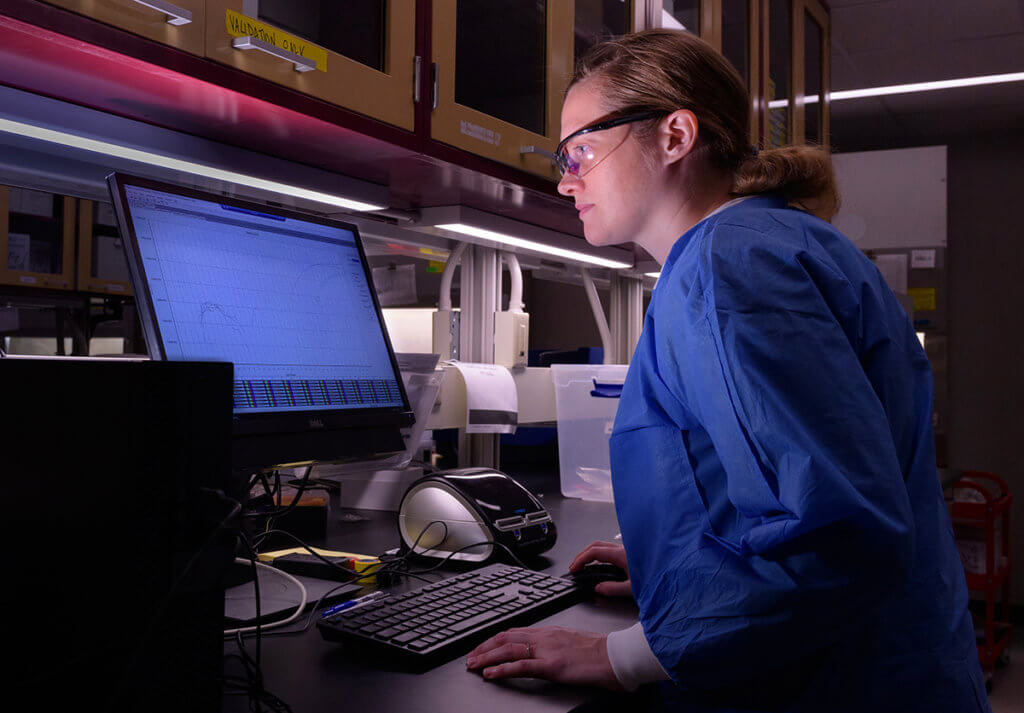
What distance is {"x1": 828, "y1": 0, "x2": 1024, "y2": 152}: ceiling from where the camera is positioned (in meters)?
3.25

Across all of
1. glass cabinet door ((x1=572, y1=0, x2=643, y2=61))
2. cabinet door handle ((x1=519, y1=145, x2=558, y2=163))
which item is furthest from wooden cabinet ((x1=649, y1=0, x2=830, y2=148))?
cabinet door handle ((x1=519, y1=145, x2=558, y2=163))

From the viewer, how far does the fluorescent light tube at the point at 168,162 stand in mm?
1096

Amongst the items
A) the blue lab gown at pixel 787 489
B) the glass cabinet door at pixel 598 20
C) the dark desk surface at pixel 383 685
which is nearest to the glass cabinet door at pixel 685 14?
the glass cabinet door at pixel 598 20

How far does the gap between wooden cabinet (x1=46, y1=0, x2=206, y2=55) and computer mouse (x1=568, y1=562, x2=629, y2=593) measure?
0.81 m

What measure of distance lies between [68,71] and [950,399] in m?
4.93

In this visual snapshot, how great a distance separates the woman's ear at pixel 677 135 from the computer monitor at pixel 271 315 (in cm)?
49

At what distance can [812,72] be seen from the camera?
296 centimetres

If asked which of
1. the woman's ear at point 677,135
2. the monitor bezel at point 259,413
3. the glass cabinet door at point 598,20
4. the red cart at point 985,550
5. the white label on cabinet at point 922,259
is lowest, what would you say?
the red cart at point 985,550

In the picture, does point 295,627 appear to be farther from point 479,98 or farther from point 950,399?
point 950,399

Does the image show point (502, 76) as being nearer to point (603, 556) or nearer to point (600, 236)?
point (600, 236)

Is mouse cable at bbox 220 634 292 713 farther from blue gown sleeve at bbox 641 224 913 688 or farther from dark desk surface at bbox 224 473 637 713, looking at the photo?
blue gown sleeve at bbox 641 224 913 688

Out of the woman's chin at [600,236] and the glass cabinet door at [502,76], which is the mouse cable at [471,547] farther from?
the glass cabinet door at [502,76]

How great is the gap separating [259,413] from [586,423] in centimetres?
100

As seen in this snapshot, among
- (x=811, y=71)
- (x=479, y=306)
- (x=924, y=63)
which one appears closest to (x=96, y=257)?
(x=479, y=306)
